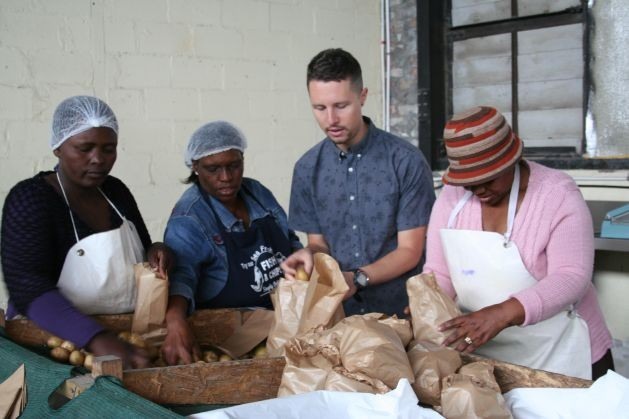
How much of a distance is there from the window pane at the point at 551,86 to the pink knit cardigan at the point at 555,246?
236 centimetres

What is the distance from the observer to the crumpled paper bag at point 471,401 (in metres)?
1.56

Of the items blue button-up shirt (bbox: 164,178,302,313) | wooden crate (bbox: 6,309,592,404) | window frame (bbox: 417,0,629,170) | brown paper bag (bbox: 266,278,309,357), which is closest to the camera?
wooden crate (bbox: 6,309,592,404)

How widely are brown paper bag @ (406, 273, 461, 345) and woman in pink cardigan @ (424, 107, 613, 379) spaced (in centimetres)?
7

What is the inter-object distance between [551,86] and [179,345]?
303cm

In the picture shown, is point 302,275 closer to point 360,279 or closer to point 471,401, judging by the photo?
point 360,279

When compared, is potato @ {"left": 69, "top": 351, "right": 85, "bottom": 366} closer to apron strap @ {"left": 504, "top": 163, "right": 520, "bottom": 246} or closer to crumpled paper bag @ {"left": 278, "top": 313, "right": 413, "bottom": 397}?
crumpled paper bag @ {"left": 278, "top": 313, "right": 413, "bottom": 397}

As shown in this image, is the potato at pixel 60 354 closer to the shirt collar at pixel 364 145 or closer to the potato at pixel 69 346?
the potato at pixel 69 346

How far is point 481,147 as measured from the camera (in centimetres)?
211

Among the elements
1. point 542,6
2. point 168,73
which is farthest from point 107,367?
point 542,6

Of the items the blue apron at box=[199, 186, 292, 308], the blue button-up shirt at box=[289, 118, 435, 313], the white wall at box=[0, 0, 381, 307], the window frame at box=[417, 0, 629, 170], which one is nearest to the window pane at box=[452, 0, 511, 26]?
the window frame at box=[417, 0, 629, 170]

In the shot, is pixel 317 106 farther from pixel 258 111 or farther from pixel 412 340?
pixel 258 111

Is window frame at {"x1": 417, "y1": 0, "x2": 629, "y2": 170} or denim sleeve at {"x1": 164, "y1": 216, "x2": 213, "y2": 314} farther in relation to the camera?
window frame at {"x1": 417, "y1": 0, "x2": 629, "y2": 170}

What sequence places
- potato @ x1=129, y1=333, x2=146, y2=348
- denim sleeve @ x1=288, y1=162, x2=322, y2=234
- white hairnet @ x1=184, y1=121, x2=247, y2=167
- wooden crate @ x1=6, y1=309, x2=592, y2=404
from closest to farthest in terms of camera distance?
1. wooden crate @ x1=6, y1=309, x2=592, y2=404
2. potato @ x1=129, y1=333, x2=146, y2=348
3. white hairnet @ x1=184, y1=121, x2=247, y2=167
4. denim sleeve @ x1=288, y1=162, x2=322, y2=234

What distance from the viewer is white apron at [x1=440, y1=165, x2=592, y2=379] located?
2.20m
